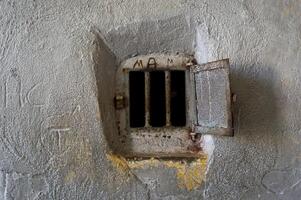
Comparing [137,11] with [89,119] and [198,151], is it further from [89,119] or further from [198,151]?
[198,151]

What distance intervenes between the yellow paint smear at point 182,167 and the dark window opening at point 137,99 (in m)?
0.15

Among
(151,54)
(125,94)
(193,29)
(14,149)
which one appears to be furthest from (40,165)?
(193,29)

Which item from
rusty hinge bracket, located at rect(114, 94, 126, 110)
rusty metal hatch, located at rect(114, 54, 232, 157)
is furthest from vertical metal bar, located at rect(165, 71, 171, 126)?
rusty hinge bracket, located at rect(114, 94, 126, 110)

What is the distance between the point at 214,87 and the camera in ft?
5.13

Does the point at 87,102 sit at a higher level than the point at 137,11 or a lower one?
Result: lower


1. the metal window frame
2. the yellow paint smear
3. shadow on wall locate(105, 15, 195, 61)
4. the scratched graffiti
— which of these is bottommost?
the yellow paint smear

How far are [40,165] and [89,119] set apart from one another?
0.69ft

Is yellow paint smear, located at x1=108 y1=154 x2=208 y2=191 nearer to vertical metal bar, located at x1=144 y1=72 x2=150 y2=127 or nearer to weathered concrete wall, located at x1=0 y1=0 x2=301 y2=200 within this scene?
weathered concrete wall, located at x1=0 y1=0 x2=301 y2=200

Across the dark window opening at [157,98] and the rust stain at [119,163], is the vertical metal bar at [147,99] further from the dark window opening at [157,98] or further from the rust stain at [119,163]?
the rust stain at [119,163]

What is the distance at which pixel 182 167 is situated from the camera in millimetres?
1651

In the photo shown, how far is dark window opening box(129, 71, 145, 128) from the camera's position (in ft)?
5.71

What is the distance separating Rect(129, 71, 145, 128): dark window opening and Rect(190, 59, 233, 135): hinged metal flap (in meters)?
0.18

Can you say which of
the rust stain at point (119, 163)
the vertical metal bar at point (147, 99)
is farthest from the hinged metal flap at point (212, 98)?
the rust stain at point (119, 163)

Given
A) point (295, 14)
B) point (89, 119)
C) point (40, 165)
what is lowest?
point (40, 165)
